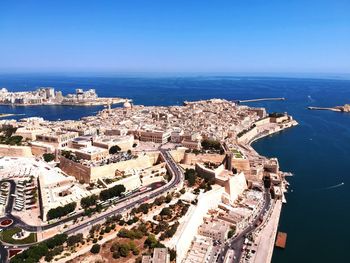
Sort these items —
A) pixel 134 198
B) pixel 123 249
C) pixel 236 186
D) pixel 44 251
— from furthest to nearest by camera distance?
pixel 236 186 → pixel 134 198 → pixel 123 249 → pixel 44 251

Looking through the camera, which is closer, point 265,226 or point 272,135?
point 265,226

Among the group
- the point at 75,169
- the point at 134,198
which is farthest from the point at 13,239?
the point at 75,169

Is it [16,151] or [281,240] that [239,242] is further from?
[16,151]

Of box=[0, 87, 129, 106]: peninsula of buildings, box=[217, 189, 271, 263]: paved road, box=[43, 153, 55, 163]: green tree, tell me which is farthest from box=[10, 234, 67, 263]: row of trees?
box=[0, 87, 129, 106]: peninsula of buildings

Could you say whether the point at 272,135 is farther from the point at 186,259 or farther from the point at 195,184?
the point at 186,259

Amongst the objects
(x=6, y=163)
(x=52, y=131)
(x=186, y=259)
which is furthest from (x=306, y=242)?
(x=52, y=131)

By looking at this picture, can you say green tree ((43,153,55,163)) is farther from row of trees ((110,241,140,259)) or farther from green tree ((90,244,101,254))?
row of trees ((110,241,140,259))

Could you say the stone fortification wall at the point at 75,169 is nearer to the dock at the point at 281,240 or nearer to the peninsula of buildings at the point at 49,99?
the dock at the point at 281,240
